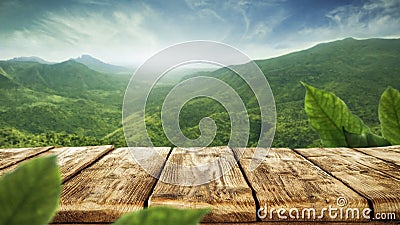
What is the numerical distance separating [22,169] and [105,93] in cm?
1418

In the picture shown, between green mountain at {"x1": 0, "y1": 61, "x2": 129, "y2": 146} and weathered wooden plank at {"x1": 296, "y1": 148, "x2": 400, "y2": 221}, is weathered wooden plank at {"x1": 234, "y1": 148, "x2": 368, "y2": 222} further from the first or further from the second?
green mountain at {"x1": 0, "y1": 61, "x2": 129, "y2": 146}

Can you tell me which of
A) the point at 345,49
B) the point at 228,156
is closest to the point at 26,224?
the point at 228,156

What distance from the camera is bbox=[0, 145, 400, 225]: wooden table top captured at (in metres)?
0.40

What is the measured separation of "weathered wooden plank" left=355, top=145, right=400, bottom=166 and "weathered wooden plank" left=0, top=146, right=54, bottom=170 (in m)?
0.72

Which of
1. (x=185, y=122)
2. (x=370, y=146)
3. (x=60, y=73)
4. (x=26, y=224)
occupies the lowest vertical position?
(x=185, y=122)

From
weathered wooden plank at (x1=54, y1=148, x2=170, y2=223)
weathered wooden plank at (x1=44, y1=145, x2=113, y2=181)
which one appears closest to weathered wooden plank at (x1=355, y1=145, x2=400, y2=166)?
weathered wooden plank at (x1=54, y1=148, x2=170, y2=223)

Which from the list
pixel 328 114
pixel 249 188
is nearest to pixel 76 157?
pixel 249 188

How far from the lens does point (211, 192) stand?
1.50 feet

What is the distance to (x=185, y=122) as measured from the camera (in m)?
6.95

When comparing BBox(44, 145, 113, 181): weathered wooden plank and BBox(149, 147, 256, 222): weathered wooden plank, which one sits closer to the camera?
BBox(149, 147, 256, 222): weathered wooden plank

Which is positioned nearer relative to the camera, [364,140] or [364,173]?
[364,173]

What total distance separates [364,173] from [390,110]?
0.19 meters

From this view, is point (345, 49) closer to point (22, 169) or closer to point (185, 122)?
point (185, 122)

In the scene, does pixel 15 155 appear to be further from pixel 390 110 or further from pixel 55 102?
pixel 55 102
